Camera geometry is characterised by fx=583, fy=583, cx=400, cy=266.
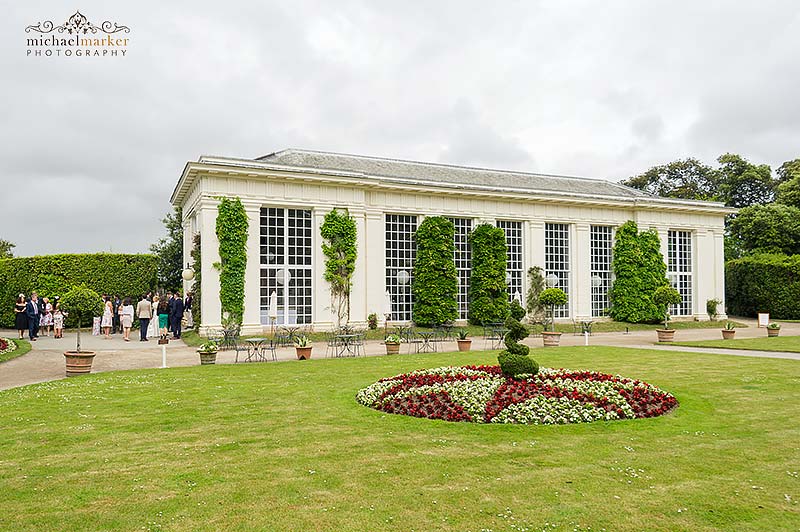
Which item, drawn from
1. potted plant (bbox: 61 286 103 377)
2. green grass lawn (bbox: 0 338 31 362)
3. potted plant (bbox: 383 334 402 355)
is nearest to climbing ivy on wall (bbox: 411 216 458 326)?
potted plant (bbox: 383 334 402 355)

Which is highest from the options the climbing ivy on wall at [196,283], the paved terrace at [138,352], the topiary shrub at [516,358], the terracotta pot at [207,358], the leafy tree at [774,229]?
the leafy tree at [774,229]

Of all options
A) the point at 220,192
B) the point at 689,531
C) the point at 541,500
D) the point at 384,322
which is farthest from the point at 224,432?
the point at 384,322

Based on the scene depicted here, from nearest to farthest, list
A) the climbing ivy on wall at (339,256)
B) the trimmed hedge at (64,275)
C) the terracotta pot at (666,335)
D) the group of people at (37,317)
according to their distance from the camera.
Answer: the terracotta pot at (666,335)
the group of people at (37,317)
the climbing ivy on wall at (339,256)
the trimmed hedge at (64,275)

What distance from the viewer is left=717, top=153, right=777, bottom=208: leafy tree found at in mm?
52000

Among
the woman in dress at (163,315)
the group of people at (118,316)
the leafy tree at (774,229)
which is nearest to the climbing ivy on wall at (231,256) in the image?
the group of people at (118,316)

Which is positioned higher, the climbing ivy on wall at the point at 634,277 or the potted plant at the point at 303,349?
the climbing ivy on wall at the point at 634,277

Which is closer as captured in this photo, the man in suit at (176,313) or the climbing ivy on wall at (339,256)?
the man in suit at (176,313)

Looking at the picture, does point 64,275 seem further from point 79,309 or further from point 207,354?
point 207,354

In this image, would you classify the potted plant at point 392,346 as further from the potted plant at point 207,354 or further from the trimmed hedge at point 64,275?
the trimmed hedge at point 64,275

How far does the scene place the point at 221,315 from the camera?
2284 cm

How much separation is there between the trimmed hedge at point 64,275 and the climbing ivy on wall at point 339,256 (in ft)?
35.6

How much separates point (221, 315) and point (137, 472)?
17.2 metres

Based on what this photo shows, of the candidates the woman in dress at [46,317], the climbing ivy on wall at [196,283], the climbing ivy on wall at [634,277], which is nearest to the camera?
the climbing ivy on wall at [196,283]

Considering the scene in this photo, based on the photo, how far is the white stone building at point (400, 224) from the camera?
77.3 ft
